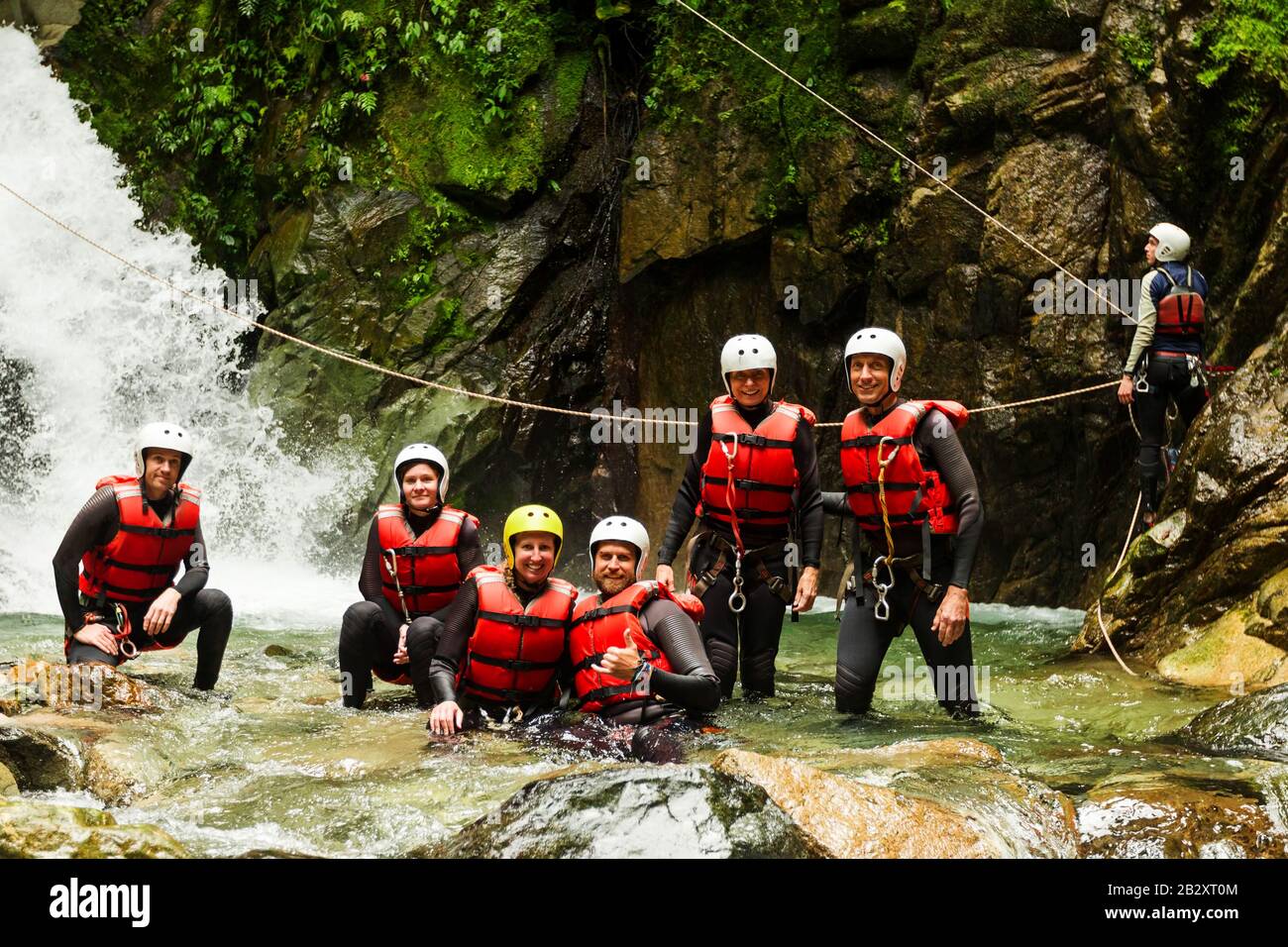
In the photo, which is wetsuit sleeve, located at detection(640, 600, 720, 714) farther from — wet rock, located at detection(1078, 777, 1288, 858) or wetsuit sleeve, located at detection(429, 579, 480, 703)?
wet rock, located at detection(1078, 777, 1288, 858)

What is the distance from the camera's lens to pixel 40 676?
22.6 ft

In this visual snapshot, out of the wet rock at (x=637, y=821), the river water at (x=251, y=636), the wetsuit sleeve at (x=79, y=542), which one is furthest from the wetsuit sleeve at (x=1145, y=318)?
the wetsuit sleeve at (x=79, y=542)

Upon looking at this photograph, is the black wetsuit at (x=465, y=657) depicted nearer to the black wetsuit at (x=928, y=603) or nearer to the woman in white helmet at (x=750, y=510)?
the woman in white helmet at (x=750, y=510)

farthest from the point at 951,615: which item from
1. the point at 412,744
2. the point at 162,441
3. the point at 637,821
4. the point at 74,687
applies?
the point at 74,687

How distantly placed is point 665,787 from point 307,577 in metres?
9.43

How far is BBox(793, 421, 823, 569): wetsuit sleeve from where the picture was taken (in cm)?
692

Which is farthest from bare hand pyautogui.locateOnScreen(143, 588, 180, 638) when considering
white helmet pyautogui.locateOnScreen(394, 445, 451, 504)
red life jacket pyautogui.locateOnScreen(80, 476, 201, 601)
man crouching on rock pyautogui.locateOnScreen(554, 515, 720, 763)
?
man crouching on rock pyautogui.locateOnScreen(554, 515, 720, 763)

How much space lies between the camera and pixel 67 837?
403 centimetres

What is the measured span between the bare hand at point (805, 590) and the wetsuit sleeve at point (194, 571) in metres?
3.52

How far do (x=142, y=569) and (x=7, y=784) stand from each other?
248 centimetres

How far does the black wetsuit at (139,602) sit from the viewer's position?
7141 mm

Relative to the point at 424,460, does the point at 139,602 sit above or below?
below

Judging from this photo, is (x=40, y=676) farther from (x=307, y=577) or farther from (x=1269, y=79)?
(x=1269, y=79)

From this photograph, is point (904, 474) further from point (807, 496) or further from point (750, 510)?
point (750, 510)
